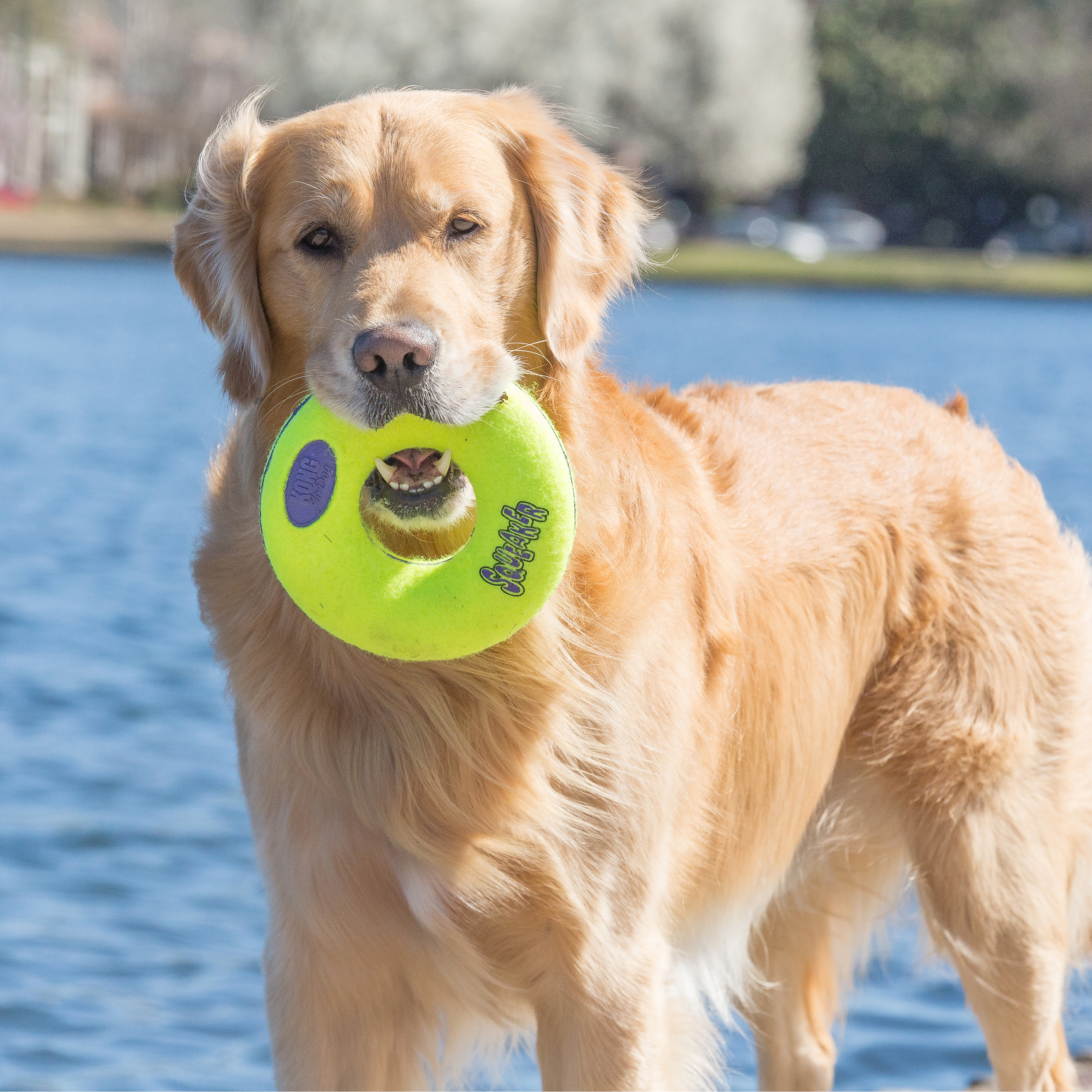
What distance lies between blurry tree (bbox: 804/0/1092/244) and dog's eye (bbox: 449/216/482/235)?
2029 inches

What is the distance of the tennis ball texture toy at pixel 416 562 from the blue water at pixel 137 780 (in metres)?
0.68

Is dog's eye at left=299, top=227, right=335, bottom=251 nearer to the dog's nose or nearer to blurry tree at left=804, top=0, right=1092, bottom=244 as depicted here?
the dog's nose

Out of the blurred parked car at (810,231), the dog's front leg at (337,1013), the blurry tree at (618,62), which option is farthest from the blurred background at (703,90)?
the dog's front leg at (337,1013)

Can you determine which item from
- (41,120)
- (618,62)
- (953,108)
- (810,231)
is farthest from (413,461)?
(41,120)

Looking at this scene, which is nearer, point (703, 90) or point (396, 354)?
point (396, 354)

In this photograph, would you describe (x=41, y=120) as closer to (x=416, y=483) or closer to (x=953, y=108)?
(x=953, y=108)

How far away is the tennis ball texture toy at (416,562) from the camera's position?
290cm

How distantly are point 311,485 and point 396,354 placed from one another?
12.6 inches

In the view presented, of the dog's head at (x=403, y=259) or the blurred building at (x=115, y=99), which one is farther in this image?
the blurred building at (x=115, y=99)

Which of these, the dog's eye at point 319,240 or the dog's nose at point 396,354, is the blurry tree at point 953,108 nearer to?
the dog's eye at point 319,240

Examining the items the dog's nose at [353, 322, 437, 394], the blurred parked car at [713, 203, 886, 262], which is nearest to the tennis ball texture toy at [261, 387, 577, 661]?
the dog's nose at [353, 322, 437, 394]

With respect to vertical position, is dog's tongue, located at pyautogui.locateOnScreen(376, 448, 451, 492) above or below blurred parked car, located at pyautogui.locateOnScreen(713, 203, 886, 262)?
above

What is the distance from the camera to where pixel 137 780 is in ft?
24.2

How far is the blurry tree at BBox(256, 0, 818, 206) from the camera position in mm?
40000
